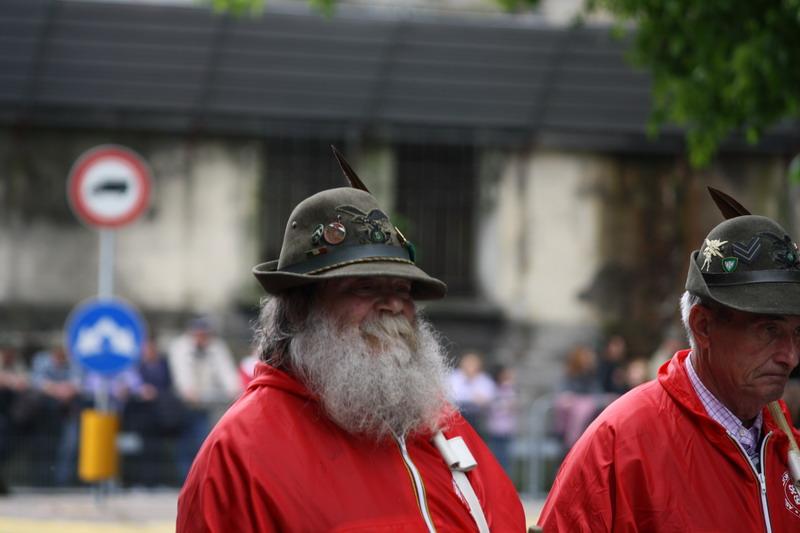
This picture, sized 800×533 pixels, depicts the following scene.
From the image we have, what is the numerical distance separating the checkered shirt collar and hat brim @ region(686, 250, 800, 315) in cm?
29

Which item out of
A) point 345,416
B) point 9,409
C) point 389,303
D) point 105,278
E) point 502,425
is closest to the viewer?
point 345,416

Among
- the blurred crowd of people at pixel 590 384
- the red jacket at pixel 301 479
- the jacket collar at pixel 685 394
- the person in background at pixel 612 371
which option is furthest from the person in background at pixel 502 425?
the red jacket at pixel 301 479

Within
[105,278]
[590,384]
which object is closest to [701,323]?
[105,278]

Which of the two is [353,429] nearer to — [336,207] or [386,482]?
[386,482]

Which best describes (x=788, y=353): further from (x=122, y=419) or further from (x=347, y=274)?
(x=122, y=419)

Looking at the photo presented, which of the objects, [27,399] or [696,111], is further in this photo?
[27,399]

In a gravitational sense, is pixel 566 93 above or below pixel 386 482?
above

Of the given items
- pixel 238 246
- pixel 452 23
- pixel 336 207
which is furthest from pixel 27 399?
pixel 336 207

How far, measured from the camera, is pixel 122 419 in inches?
607

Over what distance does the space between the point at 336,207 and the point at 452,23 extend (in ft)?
52.2

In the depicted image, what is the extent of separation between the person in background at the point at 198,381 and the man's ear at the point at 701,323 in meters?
11.1

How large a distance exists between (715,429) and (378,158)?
15.9 m

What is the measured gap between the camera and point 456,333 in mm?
20375

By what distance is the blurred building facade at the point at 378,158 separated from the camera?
19359 millimetres
